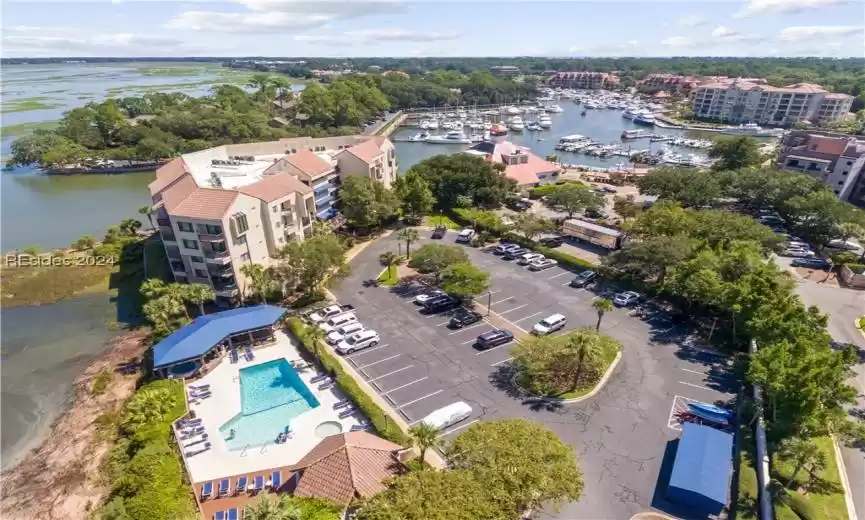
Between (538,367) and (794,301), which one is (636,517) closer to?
(538,367)

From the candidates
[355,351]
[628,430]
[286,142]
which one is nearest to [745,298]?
[628,430]

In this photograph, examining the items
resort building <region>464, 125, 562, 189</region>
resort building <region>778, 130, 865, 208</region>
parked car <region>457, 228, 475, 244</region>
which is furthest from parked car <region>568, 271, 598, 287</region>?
resort building <region>778, 130, 865, 208</region>

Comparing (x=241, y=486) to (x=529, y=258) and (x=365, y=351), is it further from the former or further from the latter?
(x=529, y=258)

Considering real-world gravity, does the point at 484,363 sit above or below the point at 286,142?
below

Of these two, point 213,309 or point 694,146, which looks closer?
point 213,309

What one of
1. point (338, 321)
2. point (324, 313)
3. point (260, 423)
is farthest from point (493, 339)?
point (260, 423)

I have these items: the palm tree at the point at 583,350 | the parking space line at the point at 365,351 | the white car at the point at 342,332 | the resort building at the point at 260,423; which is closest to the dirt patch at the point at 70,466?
the resort building at the point at 260,423

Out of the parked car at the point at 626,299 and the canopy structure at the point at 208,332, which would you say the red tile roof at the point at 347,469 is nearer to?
the canopy structure at the point at 208,332
